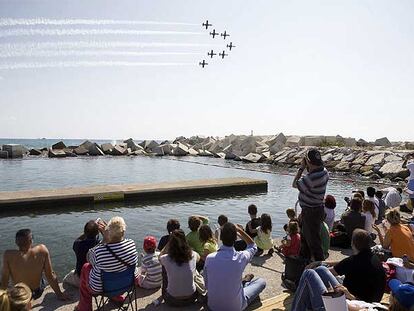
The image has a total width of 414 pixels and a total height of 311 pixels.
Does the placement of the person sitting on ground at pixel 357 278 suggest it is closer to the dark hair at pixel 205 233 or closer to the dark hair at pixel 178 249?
the dark hair at pixel 178 249

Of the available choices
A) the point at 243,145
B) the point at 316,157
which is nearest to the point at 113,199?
the point at 316,157

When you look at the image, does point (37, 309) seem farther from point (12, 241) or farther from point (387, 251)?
point (12, 241)

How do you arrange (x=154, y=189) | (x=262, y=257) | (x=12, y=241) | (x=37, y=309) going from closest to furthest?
1. (x=37, y=309)
2. (x=262, y=257)
3. (x=12, y=241)
4. (x=154, y=189)

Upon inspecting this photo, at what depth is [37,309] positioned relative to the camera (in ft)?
18.2

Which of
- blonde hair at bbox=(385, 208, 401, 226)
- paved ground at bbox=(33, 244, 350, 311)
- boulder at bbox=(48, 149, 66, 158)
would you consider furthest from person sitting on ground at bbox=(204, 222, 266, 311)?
boulder at bbox=(48, 149, 66, 158)

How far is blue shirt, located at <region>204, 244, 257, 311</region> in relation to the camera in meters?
4.86

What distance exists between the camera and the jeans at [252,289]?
18.0 feet

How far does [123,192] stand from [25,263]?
13.4m

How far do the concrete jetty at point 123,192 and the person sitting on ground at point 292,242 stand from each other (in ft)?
41.8

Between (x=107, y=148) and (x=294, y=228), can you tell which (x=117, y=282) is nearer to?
(x=294, y=228)

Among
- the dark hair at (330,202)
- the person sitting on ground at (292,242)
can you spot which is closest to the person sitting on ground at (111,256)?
the person sitting on ground at (292,242)

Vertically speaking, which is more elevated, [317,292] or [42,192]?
[317,292]

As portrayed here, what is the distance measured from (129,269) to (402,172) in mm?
30860

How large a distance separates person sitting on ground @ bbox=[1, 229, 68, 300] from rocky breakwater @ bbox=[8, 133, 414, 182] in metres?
30.3
